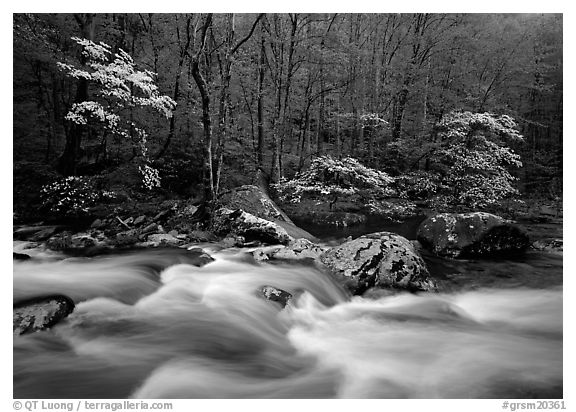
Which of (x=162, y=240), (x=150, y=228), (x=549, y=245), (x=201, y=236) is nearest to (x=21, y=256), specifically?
(x=162, y=240)

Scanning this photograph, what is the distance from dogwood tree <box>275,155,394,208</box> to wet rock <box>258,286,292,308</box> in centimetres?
354

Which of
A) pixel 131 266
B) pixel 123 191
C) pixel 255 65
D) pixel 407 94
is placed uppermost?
pixel 255 65

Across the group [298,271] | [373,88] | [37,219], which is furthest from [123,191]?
[373,88]

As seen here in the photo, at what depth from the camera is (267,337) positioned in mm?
2881

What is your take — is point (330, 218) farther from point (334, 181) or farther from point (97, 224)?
point (97, 224)

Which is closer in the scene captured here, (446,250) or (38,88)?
(446,250)

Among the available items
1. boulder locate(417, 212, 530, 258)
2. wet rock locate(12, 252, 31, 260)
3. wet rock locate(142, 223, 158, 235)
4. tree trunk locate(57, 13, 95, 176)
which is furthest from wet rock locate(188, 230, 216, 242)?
boulder locate(417, 212, 530, 258)

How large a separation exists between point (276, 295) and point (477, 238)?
12.7 feet

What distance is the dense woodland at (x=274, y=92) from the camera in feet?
21.8

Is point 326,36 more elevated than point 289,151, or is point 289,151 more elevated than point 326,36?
point 326,36

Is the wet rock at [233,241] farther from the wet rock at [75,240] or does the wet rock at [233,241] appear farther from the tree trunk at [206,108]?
the wet rock at [75,240]

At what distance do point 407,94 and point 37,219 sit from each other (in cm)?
1048
